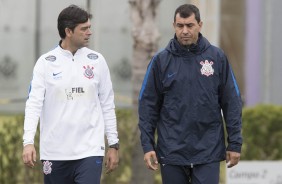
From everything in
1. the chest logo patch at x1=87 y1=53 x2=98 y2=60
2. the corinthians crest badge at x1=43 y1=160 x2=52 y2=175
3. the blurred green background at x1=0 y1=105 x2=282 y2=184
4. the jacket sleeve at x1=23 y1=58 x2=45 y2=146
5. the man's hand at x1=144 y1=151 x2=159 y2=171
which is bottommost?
the blurred green background at x1=0 y1=105 x2=282 y2=184

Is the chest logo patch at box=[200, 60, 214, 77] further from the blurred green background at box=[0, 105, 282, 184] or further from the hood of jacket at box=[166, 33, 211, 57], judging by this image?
the blurred green background at box=[0, 105, 282, 184]

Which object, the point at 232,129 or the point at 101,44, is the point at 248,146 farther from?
the point at 101,44

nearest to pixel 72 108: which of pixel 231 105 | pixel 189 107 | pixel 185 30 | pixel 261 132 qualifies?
pixel 189 107

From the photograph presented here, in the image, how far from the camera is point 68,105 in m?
8.07

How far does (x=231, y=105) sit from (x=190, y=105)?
1.08ft

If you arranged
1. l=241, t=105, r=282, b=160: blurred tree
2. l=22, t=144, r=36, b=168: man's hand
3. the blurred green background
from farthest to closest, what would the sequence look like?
l=241, t=105, r=282, b=160: blurred tree, the blurred green background, l=22, t=144, r=36, b=168: man's hand

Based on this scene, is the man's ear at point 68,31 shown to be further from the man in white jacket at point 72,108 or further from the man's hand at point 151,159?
the man's hand at point 151,159

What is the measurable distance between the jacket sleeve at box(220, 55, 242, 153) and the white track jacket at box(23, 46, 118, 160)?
85 centimetres

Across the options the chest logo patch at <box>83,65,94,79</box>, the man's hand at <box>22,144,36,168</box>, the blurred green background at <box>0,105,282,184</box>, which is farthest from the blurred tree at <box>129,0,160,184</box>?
the man's hand at <box>22,144,36,168</box>

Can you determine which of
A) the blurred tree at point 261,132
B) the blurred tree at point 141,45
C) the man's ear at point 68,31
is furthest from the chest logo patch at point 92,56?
the blurred tree at point 261,132

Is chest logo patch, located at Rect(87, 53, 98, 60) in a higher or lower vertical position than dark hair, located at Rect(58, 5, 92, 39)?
lower

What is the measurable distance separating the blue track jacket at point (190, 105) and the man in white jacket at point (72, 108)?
34 centimetres

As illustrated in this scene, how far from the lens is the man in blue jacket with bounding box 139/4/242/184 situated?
26.5ft

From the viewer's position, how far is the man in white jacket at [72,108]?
809 cm
